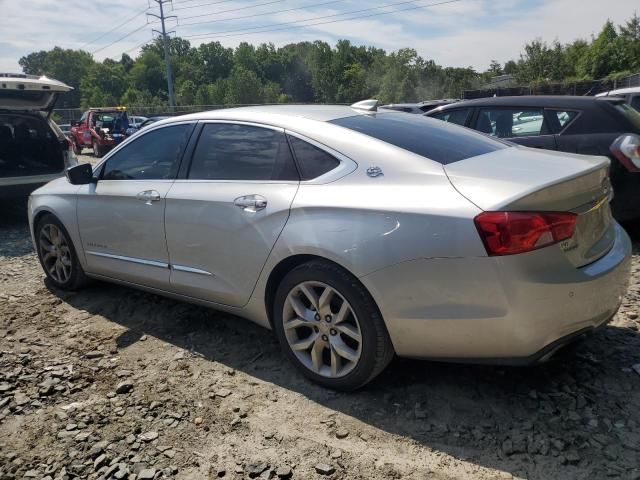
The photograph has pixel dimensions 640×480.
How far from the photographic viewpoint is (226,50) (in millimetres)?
116438

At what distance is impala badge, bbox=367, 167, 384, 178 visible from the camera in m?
2.75

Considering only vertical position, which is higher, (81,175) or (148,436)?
(81,175)

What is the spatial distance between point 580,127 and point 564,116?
237 mm

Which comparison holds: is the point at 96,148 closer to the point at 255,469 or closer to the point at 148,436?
the point at 148,436

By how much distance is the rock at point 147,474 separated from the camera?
2.38 metres

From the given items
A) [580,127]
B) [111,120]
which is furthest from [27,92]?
[111,120]

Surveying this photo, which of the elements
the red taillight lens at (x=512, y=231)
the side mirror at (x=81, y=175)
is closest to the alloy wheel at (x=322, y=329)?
the red taillight lens at (x=512, y=231)

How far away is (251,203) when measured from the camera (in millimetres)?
3092

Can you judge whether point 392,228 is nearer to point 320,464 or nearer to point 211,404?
point 320,464

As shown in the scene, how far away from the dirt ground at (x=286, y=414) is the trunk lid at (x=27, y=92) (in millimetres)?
4176

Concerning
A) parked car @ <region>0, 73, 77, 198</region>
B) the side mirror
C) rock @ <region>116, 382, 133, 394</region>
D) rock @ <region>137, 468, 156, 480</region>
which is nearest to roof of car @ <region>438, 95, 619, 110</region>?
the side mirror

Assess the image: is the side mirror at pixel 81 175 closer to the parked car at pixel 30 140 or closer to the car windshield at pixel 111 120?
the parked car at pixel 30 140

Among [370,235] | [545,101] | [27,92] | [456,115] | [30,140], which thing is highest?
[27,92]

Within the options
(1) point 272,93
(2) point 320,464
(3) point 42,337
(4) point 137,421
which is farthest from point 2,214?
(1) point 272,93
